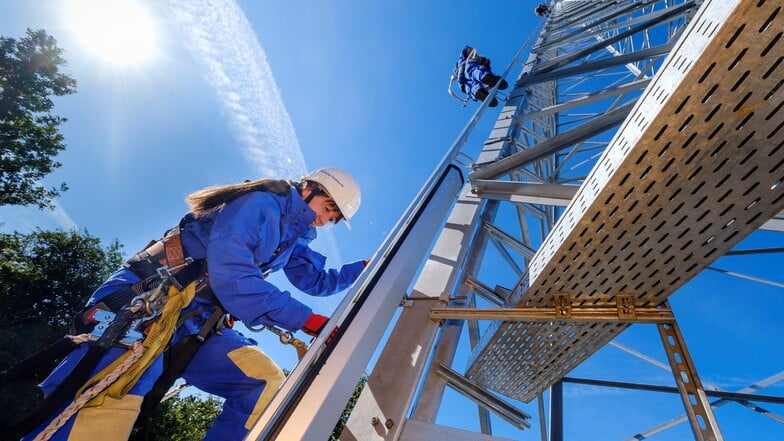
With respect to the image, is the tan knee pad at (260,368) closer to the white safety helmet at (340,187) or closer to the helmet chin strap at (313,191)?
the helmet chin strap at (313,191)

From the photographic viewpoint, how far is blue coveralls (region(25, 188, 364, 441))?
7.48ft

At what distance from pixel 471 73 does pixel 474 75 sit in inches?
6.2

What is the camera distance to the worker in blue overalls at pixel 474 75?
6.66 meters

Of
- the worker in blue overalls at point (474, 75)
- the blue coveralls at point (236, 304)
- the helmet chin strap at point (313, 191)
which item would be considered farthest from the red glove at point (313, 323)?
the worker in blue overalls at point (474, 75)

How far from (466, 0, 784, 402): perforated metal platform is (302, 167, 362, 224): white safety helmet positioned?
191 centimetres

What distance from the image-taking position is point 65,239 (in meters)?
23.1

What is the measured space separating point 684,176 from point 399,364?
5.11 ft

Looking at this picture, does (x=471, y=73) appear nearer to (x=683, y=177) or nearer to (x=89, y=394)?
(x=683, y=177)

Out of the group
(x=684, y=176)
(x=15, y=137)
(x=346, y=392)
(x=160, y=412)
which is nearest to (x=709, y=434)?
(x=684, y=176)

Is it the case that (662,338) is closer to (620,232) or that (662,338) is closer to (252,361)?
(620,232)

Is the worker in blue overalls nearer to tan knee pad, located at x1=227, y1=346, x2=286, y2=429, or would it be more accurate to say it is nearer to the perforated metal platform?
the perforated metal platform

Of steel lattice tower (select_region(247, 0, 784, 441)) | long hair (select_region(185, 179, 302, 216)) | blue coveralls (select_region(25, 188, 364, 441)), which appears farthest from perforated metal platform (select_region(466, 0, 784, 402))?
long hair (select_region(185, 179, 302, 216))

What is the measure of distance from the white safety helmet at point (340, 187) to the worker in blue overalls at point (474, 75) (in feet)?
13.9

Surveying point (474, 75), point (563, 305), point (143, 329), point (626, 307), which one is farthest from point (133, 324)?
point (474, 75)
